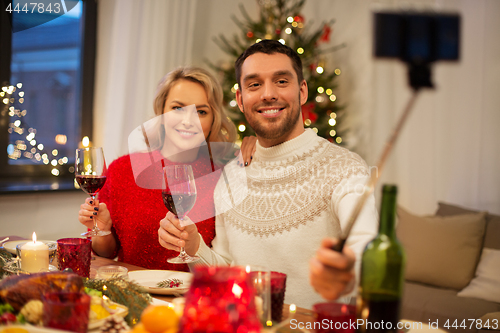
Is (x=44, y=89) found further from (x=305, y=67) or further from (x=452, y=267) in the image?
(x=452, y=267)

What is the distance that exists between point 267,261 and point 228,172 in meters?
0.45

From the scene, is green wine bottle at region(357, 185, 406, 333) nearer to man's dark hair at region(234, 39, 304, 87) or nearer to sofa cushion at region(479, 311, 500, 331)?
man's dark hair at region(234, 39, 304, 87)

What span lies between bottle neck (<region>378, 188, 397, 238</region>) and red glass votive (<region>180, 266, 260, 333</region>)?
20 cm

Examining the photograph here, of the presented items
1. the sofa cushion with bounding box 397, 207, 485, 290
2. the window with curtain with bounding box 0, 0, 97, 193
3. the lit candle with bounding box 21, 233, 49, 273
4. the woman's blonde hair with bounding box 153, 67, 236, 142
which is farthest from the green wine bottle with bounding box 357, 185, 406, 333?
the window with curtain with bounding box 0, 0, 97, 193

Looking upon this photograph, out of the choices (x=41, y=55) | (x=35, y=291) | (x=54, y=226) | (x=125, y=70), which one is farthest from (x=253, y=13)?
(x=35, y=291)

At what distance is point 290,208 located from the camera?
1443 millimetres

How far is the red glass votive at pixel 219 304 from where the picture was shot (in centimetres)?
47

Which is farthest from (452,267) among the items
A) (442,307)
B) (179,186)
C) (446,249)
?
(179,186)

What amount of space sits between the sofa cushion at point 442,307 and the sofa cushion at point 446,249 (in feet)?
0.33

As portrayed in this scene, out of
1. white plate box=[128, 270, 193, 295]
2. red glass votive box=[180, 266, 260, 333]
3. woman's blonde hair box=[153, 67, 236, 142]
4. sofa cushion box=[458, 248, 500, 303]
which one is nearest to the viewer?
red glass votive box=[180, 266, 260, 333]

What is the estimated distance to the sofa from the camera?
92.1 inches

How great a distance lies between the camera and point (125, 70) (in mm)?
3090

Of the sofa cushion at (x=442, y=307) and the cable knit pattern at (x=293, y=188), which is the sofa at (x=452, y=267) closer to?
the sofa cushion at (x=442, y=307)

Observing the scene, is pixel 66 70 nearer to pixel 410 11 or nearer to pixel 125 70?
pixel 125 70
